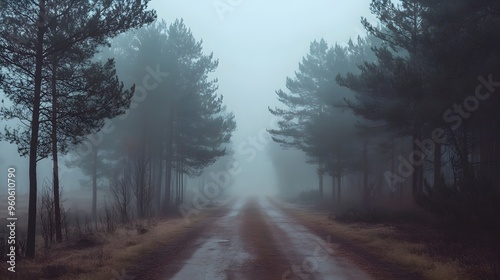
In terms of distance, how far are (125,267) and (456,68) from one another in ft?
38.8

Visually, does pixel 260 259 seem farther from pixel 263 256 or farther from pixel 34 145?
pixel 34 145

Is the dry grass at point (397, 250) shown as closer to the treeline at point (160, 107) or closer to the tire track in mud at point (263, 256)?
the tire track in mud at point (263, 256)

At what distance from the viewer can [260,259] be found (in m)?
13.0

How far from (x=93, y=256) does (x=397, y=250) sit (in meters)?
8.35

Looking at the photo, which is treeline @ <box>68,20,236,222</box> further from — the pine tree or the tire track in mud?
the pine tree

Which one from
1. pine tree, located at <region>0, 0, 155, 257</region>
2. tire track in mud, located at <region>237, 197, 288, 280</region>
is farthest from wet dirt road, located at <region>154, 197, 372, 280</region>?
pine tree, located at <region>0, 0, 155, 257</region>

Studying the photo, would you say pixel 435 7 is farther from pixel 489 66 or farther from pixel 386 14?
pixel 386 14

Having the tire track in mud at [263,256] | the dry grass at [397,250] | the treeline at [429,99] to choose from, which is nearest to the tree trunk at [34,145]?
the tire track in mud at [263,256]

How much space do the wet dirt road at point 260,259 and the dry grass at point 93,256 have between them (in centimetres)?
120

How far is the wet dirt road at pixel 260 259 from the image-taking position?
35.6 ft

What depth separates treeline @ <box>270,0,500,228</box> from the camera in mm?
15505

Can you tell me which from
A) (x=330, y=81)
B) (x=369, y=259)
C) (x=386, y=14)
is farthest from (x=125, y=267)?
(x=330, y=81)

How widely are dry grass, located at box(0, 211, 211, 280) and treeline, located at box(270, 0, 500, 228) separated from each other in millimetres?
9545

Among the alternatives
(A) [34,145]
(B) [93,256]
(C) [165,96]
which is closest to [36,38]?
(A) [34,145]
